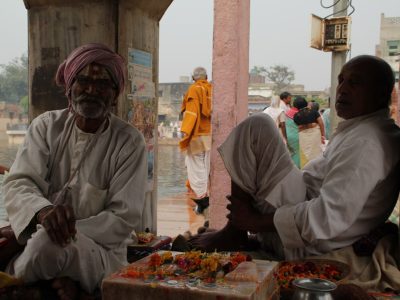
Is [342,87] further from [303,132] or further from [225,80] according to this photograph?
[303,132]

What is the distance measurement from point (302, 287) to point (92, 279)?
1.32 meters

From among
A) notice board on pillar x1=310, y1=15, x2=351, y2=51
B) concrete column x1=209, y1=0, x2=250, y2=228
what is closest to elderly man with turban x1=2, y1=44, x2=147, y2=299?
concrete column x1=209, y1=0, x2=250, y2=228

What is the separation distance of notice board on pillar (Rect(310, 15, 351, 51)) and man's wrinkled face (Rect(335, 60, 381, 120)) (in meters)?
5.67

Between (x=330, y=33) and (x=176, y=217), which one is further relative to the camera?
(x=330, y=33)

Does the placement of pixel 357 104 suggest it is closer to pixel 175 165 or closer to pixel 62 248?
pixel 62 248

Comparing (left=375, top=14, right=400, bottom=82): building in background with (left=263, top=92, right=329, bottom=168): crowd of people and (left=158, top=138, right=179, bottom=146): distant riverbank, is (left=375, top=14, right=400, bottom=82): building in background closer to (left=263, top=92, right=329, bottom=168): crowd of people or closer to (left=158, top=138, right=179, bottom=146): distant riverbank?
(left=263, top=92, right=329, bottom=168): crowd of people

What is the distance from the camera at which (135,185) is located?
3.25 metres

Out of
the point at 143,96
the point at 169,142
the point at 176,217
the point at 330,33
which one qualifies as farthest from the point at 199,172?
the point at 169,142

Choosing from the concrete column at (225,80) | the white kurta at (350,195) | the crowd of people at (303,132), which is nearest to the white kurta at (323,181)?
the white kurta at (350,195)

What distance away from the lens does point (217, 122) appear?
7273mm

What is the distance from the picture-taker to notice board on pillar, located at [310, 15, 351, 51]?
355 inches

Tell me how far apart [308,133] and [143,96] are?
6231mm

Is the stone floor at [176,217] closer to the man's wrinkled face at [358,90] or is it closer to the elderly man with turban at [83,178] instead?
the elderly man with turban at [83,178]

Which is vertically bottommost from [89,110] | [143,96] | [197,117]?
[197,117]
